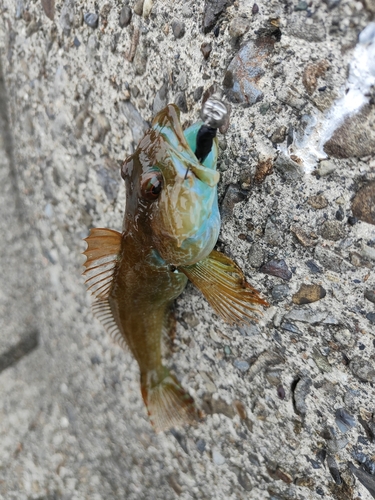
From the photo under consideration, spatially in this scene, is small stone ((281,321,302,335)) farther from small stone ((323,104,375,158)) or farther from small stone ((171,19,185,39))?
small stone ((171,19,185,39))

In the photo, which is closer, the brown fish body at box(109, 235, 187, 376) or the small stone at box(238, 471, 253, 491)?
the brown fish body at box(109, 235, 187, 376)

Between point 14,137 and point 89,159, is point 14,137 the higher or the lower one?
the lower one

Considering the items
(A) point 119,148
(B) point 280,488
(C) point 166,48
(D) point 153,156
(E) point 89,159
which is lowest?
(B) point 280,488

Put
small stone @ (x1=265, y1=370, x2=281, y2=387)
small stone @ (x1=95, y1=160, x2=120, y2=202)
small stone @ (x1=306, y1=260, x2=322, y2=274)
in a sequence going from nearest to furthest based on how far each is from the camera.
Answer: small stone @ (x1=306, y1=260, x2=322, y2=274), small stone @ (x1=265, y1=370, x2=281, y2=387), small stone @ (x1=95, y1=160, x2=120, y2=202)

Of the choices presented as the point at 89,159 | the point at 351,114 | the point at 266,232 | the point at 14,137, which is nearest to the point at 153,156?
the point at 266,232

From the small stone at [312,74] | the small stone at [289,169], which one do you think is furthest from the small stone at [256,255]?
the small stone at [312,74]

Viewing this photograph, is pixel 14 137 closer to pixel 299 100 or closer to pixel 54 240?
pixel 54 240

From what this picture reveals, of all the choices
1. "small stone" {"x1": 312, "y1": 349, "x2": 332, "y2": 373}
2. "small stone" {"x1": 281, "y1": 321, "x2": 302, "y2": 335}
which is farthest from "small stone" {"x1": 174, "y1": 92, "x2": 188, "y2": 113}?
"small stone" {"x1": 312, "y1": 349, "x2": 332, "y2": 373}
